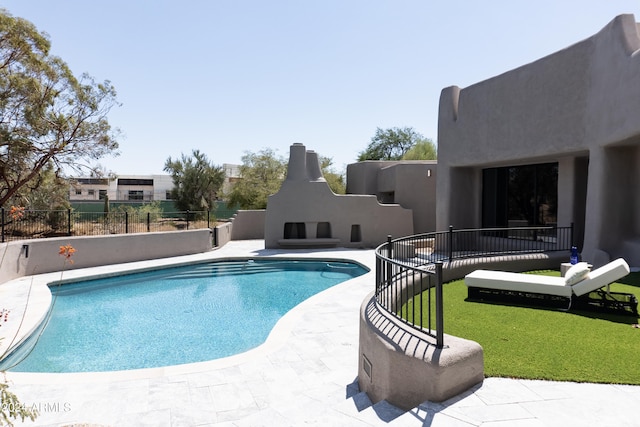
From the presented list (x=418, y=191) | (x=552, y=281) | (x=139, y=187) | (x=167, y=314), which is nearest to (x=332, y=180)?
(x=418, y=191)

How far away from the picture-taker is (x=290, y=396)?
195 inches

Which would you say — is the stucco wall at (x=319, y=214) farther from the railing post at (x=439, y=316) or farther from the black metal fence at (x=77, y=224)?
the railing post at (x=439, y=316)

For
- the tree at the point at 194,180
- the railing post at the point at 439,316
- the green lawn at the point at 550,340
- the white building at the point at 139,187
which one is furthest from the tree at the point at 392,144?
the railing post at the point at 439,316

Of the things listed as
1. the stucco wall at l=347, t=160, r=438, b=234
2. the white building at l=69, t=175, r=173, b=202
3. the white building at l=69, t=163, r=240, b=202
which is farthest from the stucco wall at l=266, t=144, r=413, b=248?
the white building at l=69, t=175, r=173, b=202

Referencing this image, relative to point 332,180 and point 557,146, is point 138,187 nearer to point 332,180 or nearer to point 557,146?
point 332,180

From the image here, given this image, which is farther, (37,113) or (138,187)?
(138,187)

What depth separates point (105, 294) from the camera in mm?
12000

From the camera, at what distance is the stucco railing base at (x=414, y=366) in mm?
3754

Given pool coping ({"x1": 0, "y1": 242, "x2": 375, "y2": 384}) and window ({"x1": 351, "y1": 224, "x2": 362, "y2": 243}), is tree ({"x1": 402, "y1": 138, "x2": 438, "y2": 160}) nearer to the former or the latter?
window ({"x1": 351, "y1": 224, "x2": 362, "y2": 243})

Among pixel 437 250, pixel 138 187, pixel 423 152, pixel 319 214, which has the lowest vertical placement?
pixel 437 250

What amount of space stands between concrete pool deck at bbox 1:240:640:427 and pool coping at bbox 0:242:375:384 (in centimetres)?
4

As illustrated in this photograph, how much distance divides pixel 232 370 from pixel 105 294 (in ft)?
27.0

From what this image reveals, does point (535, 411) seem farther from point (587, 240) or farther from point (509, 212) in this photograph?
point (509, 212)

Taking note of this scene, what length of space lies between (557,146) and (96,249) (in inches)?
658
